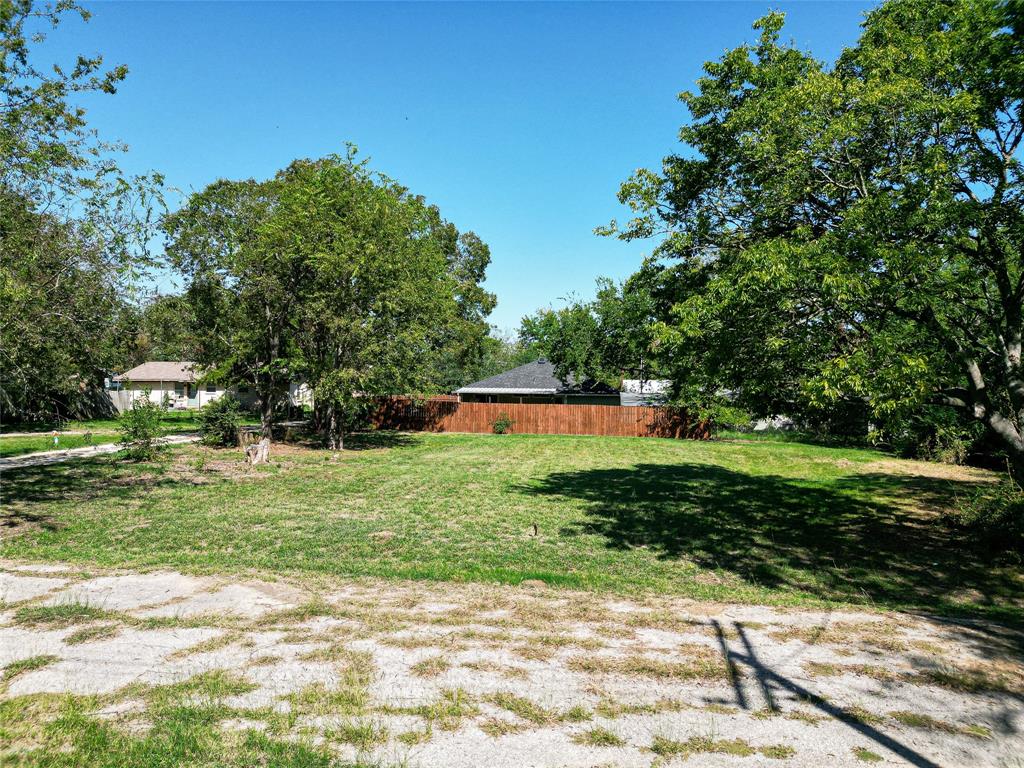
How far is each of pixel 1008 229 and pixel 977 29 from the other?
2483mm

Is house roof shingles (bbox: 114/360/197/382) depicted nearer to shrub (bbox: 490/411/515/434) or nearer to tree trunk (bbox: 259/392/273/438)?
shrub (bbox: 490/411/515/434)

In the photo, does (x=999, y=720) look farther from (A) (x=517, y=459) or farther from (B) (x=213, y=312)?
(B) (x=213, y=312)

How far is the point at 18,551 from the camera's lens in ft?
24.8

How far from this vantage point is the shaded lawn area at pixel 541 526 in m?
7.11

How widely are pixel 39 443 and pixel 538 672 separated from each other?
22146 millimetres

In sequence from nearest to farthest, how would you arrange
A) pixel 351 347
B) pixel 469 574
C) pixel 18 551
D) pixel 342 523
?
pixel 469 574 → pixel 18 551 → pixel 342 523 → pixel 351 347

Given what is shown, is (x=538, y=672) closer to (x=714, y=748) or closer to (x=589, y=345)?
(x=714, y=748)

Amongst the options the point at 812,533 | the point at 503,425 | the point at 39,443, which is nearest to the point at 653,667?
the point at 812,533

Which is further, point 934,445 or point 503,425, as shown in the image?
point 503,425

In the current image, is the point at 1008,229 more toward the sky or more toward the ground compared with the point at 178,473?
more toward the sky

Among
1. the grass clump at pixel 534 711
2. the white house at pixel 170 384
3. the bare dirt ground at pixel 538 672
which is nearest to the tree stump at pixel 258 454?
the bare dirt ground at pixel 538 672

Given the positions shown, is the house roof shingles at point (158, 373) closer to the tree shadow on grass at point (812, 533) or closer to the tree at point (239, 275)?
the tree at point (239, 275)

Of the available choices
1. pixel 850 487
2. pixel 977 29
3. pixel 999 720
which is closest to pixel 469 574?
pixel 999 720

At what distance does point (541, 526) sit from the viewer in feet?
32.1
